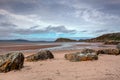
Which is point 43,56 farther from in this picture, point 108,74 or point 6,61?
point 108,74

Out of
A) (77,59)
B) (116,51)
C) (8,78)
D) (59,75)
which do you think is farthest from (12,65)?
(116,51)

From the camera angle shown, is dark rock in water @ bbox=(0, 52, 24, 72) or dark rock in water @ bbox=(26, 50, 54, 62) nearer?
dark rock in water @ bbox=(0, 52, 24, 72)

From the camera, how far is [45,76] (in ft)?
32.1

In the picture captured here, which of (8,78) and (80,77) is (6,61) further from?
(80,77)

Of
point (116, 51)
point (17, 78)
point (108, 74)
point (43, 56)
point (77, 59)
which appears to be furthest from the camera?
point (116, 51)

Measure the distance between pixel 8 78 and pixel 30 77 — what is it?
1049 millimetres

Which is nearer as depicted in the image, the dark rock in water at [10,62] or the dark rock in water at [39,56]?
the dark rock in water at [10,62]

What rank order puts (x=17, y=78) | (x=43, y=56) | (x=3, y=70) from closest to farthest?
(x=17, y=78) → (x=3, y=70) → (x=43, y=56)

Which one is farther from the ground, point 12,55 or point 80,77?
point 12,55

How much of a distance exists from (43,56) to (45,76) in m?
6.92

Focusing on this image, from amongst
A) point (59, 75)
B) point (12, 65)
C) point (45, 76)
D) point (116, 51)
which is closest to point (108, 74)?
point (59, 75)

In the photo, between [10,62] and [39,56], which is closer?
[10,62]

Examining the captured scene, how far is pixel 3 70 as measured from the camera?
1105 cm

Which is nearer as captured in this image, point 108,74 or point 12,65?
point 108,74
